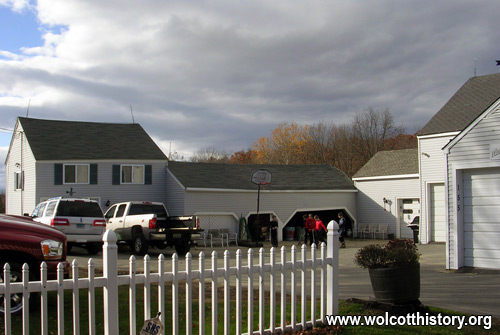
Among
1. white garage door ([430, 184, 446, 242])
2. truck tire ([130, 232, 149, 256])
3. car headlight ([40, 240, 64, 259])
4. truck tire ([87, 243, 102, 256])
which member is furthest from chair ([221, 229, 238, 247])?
car headlight ([40, 240, 64, 259])

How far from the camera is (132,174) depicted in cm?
2988

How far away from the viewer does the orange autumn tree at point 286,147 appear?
202 ft

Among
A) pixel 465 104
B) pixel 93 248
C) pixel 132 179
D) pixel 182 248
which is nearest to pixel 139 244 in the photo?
pixel 182 248

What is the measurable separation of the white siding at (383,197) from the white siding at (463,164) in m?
16.6

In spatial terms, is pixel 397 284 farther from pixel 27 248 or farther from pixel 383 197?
pixel 383 197

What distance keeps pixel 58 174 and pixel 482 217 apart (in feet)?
69.2

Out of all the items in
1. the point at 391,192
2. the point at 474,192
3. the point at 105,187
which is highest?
the point at 105,187

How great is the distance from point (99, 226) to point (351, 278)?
9598mm

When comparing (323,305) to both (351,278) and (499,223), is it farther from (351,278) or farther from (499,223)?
(499,223)

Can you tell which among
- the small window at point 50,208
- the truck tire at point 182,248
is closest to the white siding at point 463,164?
the truck tire at point 182,248

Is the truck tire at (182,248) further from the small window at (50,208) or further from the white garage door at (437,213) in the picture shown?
the white garage door at (437,213)

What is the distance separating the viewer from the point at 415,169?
99.3 feet

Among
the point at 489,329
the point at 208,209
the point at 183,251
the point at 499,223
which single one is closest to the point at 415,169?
the point at 208,209

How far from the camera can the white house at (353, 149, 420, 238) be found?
30531 mm
